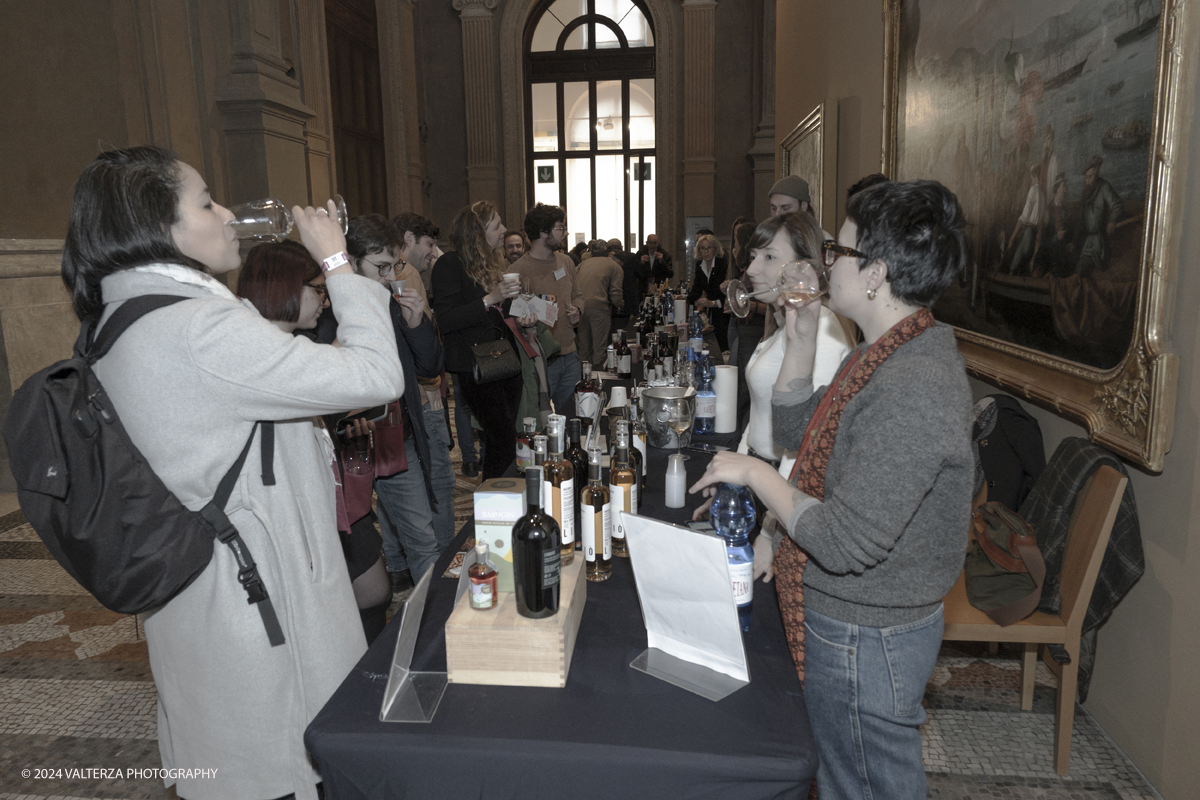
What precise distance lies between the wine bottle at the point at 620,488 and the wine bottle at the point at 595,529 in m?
0.06

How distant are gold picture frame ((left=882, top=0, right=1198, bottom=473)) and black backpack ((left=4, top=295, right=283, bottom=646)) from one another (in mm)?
2281

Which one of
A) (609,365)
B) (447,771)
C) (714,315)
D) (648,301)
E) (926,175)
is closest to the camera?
(447,771)

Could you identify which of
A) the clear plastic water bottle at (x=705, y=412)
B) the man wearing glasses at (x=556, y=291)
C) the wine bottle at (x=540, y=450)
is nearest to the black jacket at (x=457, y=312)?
the man wearing glasses at (x=556, y=291)

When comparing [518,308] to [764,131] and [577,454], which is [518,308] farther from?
[764,131]

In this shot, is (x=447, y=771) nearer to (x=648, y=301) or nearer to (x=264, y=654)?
(x=264, y=654)

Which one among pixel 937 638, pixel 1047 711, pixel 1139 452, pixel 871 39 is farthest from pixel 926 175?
pixel 937 638

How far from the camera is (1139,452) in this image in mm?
2074

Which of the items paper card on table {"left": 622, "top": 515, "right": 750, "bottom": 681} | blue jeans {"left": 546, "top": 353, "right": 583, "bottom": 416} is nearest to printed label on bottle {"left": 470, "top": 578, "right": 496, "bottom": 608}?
paper card on table {"left": 622, "top": 515, "right": 750, "bottom": 681}

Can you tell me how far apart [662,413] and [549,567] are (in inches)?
54.7

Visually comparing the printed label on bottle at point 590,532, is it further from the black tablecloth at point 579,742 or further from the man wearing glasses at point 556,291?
the man wearing glasses at point 556,291

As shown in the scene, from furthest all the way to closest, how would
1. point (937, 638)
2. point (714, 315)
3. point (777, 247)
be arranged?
point (714, 315) → point (777, 247) → point (937, 638)

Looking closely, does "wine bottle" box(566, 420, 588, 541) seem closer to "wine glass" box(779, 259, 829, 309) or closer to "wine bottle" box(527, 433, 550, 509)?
"wine bottle" box(527, 433, 550, 509)

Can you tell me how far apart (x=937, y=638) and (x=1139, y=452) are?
1136 mm

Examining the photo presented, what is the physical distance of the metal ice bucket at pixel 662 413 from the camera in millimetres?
2588
